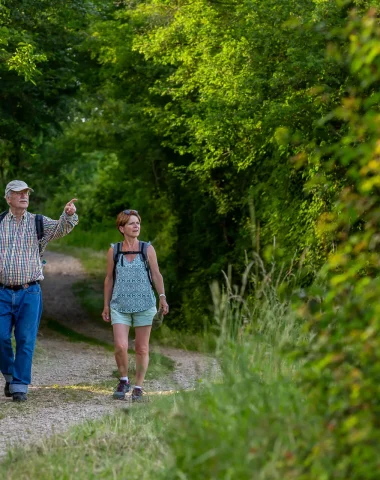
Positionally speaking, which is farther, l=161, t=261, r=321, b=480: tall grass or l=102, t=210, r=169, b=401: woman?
l=102, t=210, r=169, b=401: woman

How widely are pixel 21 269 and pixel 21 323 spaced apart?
57 cm

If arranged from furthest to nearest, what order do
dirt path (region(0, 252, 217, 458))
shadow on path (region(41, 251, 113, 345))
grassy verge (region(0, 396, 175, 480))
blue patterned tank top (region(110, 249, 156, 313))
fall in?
shadow on path (region(41, 251, 113, 345)) → blue patterned tank top (region(110, 249, 156, 313)) → dirt path (region(0, 252, 217, 458)) → grassy verge (region(0, 396, 175, 480))

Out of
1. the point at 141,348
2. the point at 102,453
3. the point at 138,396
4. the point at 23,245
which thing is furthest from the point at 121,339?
the point at 102,453

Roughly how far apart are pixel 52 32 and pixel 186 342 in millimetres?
6976

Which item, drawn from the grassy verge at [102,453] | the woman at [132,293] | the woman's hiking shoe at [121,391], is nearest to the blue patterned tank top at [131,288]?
the woman at [132,293]

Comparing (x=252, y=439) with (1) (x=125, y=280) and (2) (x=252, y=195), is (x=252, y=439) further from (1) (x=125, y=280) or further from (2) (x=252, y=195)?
(2) (x=252, y=195)

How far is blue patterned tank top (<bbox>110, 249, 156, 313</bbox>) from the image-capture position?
1061 cm

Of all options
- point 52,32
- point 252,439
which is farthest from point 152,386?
point 52,32

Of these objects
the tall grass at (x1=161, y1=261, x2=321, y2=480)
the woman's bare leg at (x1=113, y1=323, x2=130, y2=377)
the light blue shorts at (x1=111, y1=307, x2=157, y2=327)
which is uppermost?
the tall grass at (x1=161, y1=261, x2=321, y2=480)

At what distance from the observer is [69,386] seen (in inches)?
487

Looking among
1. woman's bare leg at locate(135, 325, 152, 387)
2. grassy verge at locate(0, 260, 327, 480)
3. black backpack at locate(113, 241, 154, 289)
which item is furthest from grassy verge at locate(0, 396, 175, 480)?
black backpack at locate(113, 241, 154, 289)

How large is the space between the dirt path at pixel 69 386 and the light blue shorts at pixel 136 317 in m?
0.67

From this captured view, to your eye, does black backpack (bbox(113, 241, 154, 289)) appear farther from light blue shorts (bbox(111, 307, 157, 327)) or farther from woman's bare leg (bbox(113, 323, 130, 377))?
woman's bare leg (bbox(113, 323, 130, 377))

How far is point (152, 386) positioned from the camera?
39.8 ft
